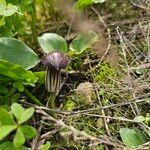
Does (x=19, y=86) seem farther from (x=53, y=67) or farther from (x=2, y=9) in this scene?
(x=2, y=9)

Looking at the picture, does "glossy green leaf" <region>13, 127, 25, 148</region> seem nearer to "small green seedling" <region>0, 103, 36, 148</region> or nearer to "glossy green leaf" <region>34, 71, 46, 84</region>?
"small green seedling" <region>0, 103, 36, 148</region>

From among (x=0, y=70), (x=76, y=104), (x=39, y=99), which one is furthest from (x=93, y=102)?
(x=0, y=70)

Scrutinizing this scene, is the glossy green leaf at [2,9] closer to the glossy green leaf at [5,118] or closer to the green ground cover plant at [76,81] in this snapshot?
the green ground cover plant at [76,81]

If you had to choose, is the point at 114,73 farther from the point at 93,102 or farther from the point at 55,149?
the point at 55,149

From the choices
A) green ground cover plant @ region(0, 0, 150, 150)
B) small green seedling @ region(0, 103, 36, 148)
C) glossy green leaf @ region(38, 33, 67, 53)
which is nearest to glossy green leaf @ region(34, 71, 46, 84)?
green ground cover plant @ region(0, 0, 150, 150)

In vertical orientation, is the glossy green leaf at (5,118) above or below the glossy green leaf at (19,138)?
above

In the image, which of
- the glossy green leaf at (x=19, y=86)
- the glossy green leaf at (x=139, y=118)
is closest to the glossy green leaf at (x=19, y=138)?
the glossy green leaf at (x=19, y=86)

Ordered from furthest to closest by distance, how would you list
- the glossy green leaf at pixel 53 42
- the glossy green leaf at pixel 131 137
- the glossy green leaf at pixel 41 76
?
the glossy green leaf at pixel 53 42 < the glossy green leaf at pixel 41 76 < the glossy green leaf at pixel 131 137

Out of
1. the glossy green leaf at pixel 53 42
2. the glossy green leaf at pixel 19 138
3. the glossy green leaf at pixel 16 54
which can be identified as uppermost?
the glossy green leaf at pixel 53 42
